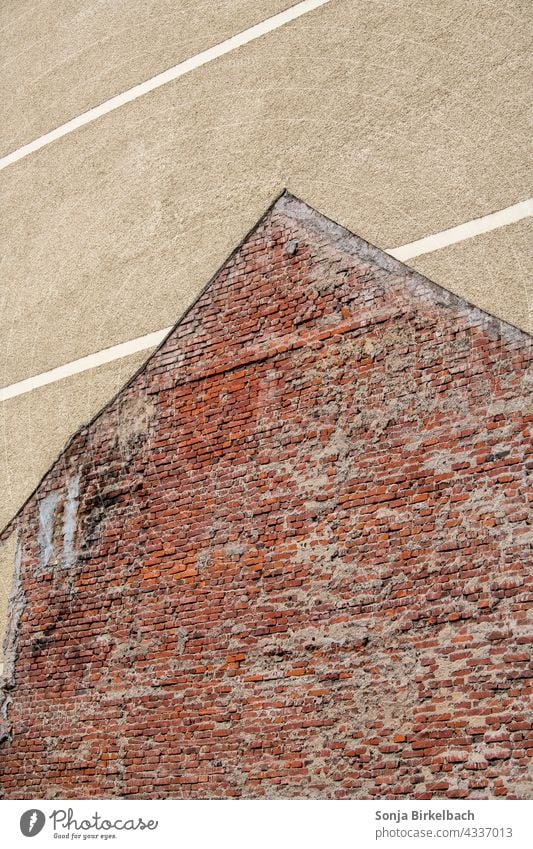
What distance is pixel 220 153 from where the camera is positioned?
850 centimetres

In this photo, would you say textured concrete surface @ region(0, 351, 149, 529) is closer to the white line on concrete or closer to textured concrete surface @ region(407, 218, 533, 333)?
the white line on concrete

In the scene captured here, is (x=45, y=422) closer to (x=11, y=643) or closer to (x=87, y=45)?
(x=11, y=643)

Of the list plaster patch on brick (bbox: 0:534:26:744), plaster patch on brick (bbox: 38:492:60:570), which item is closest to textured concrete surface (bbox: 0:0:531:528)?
plaster patch on brick (bbox: 38:492:60:570)

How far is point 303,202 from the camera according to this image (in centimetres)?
788

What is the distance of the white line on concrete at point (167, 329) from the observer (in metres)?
7.05

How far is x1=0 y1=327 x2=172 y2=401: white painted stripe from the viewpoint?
827cm

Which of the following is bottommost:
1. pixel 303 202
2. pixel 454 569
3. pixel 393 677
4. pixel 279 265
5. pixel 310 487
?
pixel 393 677

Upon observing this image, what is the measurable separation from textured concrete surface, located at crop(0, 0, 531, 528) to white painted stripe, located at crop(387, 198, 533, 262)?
0.22 feet

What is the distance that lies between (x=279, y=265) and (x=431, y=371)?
159 cm

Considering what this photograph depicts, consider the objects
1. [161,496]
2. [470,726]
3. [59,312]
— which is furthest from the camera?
[59,312]

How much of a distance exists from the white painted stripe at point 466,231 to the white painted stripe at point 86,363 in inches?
80.7

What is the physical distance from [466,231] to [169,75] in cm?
345

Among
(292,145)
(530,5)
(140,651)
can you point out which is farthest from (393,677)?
(530,5)
